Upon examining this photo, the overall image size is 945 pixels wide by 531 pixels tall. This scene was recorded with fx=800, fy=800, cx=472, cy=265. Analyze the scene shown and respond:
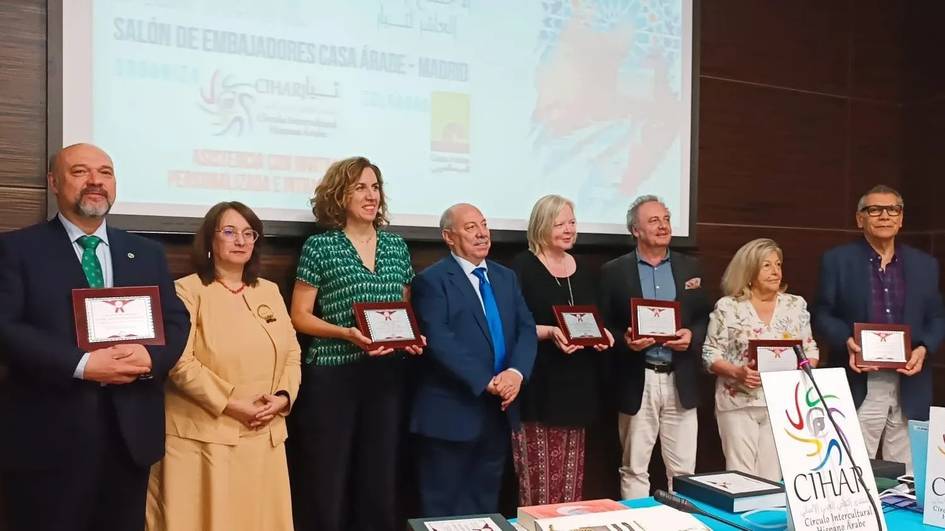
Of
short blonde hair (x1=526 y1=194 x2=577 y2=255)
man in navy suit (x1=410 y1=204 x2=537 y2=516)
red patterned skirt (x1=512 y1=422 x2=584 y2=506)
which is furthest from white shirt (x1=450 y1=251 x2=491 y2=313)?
red patterned skirt (x1=512 y1=422 x2=584 y2=506)

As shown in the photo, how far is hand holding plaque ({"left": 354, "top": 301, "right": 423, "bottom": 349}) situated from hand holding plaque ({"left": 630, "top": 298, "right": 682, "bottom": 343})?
969 mm

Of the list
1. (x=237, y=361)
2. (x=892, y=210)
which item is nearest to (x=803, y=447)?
(x=237, y=361)

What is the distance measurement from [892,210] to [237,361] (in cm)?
291

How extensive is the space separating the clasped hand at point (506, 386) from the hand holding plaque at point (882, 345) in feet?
5.04

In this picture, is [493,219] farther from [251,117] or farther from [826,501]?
[826,501]

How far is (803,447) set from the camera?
4.82 feet

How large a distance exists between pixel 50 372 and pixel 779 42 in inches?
162

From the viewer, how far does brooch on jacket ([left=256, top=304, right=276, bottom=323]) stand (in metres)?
2.79

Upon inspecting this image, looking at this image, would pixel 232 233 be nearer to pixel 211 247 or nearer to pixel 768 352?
pixel 211 247

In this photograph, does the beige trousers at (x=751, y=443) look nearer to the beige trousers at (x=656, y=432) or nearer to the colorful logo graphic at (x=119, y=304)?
the beige trousers at (x=656, y=432)

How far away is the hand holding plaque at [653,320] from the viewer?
3312mm

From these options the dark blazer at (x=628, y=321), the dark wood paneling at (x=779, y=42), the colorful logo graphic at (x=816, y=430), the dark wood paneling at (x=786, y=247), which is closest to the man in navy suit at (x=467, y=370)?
the dark blazer at (x=628, y=321)

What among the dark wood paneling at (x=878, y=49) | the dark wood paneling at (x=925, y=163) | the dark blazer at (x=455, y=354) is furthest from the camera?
the dark wood paneling at (x=878, y=49)

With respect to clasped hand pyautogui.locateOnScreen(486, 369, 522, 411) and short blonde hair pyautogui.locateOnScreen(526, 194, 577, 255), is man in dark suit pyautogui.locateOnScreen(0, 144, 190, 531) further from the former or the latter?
short blonde hair pyautogui.locateOnScreen(526, 194, 577, 255)
